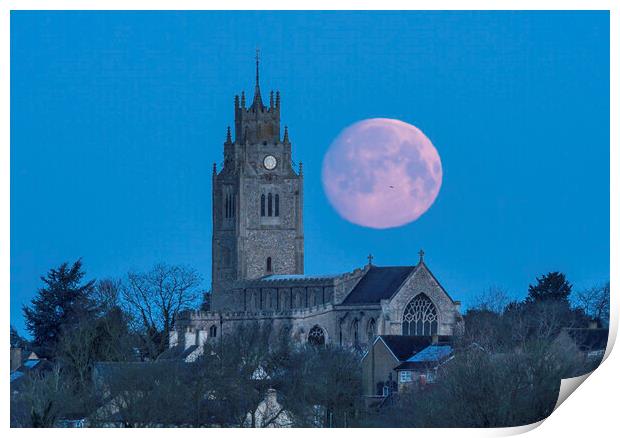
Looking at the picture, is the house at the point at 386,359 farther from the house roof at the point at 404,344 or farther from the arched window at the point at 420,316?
the arched window at the point at 420,316

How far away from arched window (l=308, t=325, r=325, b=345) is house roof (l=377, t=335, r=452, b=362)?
42.3 feet

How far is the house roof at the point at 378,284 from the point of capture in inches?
3467

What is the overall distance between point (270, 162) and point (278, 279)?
6.75 metres

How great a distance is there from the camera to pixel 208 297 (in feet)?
323

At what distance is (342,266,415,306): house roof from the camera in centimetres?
8806

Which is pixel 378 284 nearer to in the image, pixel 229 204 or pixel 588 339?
pixel 229 204

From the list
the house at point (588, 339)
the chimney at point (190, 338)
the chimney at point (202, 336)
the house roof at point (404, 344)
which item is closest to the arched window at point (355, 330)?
the chimney at point (202, 336)

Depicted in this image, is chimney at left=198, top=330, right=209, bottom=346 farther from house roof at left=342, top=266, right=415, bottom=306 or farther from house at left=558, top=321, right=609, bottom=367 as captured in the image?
house at left=558, top=321, right=609, bottom=367

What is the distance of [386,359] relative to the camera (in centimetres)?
6838

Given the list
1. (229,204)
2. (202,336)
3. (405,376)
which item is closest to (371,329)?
(202,336)
